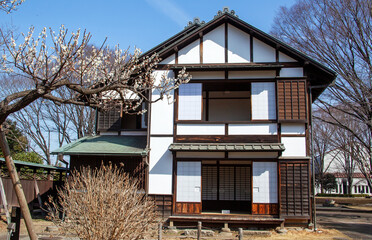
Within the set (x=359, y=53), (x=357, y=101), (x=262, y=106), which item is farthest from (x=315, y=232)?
(x=359, y=53)

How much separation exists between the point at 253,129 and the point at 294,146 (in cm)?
175

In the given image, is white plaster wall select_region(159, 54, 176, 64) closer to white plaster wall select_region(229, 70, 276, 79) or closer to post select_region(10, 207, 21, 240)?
white plaster wall select_region(229, 70, 276, 79)

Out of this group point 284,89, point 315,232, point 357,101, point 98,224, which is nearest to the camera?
point 98,224

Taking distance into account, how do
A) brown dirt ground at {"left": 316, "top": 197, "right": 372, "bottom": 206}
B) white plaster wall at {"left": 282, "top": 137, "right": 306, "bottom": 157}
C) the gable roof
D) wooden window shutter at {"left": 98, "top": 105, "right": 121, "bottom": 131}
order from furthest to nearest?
brown dirt ground at {"left": 316, "top": 197, "right": 372, "bottom": 206}, wooden window shutter at {"left": 98, "top": 105, "right": 121, "bottom": 131}, the gable roof, white plaster wall at {"left": 282, "top": 137, "right": 306, "bottom": 157}

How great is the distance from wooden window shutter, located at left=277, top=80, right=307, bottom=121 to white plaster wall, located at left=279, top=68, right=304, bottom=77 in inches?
14.0

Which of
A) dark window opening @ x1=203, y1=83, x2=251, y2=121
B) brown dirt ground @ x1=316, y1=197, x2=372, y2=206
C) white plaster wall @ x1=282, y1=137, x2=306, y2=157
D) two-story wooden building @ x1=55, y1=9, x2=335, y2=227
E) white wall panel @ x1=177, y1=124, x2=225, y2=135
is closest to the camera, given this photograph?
two-story wooden building @ x1=55, y1=9, x2=335, y2=227

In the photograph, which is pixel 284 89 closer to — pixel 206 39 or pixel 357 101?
pixel 206 39

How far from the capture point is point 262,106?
14938 millimetres

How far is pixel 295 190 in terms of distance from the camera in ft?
46.3

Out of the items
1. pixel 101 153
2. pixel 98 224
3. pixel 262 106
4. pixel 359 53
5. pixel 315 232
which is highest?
pixel 359 53

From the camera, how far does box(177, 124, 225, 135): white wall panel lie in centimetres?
1497

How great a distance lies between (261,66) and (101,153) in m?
7.42

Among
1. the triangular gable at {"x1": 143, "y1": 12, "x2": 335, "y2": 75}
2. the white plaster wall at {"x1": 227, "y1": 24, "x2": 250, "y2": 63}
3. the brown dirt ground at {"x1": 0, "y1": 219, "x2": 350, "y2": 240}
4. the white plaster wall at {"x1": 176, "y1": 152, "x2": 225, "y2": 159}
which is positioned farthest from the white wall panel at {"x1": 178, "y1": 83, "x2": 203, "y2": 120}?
the brown dirt ground at {"x1": 0, "y1": 219, "x2": 350, "y2": 240}

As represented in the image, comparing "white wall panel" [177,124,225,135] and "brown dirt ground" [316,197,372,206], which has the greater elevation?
"white wall panel" [177,124,225,135]
